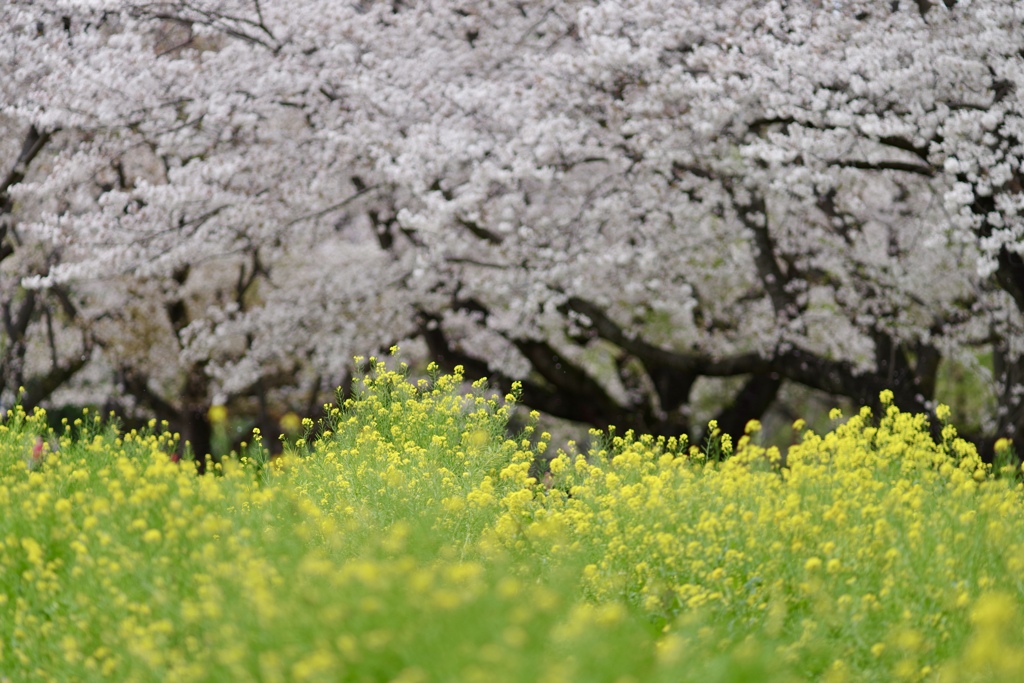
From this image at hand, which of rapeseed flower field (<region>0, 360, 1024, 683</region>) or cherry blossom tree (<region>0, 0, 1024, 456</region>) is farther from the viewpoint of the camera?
cherry blossom tree (<region>0, 0, 1024, 456</region>)

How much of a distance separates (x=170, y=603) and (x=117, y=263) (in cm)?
861

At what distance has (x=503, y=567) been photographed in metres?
4.15

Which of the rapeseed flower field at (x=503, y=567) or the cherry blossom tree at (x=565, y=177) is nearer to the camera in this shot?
the rapeseed flower field at (x=503, y=567)

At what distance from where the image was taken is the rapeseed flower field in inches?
130

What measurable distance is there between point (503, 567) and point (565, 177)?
868 centimetres

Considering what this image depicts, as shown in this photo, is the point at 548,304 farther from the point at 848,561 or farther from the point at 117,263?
the point at 848,561

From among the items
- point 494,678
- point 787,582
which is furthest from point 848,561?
point 494,678

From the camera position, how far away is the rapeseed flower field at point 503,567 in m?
3.30

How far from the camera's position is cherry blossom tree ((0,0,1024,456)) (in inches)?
385

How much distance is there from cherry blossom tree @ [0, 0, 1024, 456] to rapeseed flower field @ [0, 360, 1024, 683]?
158 inches

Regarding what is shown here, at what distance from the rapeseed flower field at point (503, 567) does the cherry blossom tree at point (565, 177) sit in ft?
13.2

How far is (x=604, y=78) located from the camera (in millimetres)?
10406

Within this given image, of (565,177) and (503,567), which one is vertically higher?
(503,567)

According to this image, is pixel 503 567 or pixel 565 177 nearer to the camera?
pixel 503 567
